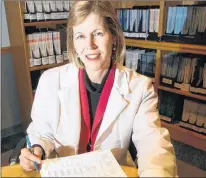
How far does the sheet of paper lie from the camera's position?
0.75 m

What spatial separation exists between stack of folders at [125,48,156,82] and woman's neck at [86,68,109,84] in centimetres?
141

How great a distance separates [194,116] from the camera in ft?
7.60

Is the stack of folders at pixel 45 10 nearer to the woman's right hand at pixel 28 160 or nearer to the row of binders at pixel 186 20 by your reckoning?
the row of binders at pixel 186 20

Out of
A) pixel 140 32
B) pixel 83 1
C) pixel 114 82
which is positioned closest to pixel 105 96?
pixel 114 82

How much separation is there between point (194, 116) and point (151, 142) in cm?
153

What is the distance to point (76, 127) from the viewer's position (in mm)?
1131

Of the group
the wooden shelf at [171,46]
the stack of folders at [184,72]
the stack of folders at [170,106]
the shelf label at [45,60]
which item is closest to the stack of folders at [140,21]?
the wooden shelf at [171,46]

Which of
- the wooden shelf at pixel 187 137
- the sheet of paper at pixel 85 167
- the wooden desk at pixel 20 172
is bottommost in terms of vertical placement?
the wooden shelf at pixel 187 137

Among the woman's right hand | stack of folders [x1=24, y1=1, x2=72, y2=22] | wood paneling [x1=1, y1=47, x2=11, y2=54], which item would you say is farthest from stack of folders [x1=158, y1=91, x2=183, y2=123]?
the woman's right hand

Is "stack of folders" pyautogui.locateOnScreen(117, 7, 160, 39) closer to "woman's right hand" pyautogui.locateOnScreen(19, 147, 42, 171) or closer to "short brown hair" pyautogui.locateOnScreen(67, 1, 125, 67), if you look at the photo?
"short brown hair" pyautogui.locateOnScreen(67, 1, 125, 67)

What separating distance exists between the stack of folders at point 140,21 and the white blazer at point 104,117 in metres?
1.30

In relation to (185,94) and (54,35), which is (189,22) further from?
(54,35)

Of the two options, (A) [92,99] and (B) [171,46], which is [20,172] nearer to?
(A) [92,99]

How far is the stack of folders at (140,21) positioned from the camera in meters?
2.34
